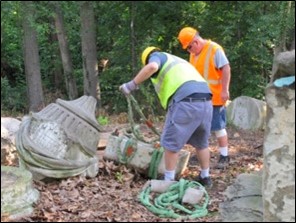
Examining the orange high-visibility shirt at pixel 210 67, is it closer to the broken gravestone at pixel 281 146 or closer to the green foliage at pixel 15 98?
the broken gravestone at pixel 281 146

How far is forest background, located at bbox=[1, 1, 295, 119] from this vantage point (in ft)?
17.0

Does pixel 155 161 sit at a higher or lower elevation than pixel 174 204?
higher

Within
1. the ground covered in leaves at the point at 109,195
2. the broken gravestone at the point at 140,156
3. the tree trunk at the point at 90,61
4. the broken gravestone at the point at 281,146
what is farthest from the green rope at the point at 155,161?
the tree trunk at the point at 90,61

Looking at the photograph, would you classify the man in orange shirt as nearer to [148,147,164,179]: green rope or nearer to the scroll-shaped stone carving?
[148,147,164,179]: green rope

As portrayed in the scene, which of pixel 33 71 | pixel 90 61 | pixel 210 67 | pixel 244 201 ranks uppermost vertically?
pixel 210 67

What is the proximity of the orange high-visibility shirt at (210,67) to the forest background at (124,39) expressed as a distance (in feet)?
1.30

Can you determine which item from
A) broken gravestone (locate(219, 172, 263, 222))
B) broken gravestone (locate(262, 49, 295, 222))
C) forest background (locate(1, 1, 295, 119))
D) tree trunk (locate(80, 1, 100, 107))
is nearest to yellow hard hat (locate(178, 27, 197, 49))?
forest background (locate(1, 1, 295, 119))

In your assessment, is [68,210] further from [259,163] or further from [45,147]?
[259,163]

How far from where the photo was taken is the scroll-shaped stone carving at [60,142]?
17.7 ft

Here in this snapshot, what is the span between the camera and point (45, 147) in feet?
18.1

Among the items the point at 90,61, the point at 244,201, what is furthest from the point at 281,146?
the point at 90,61

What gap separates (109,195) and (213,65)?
210cm

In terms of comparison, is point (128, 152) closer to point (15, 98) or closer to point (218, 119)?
point (218, 119)

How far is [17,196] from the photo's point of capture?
14.6 feet
